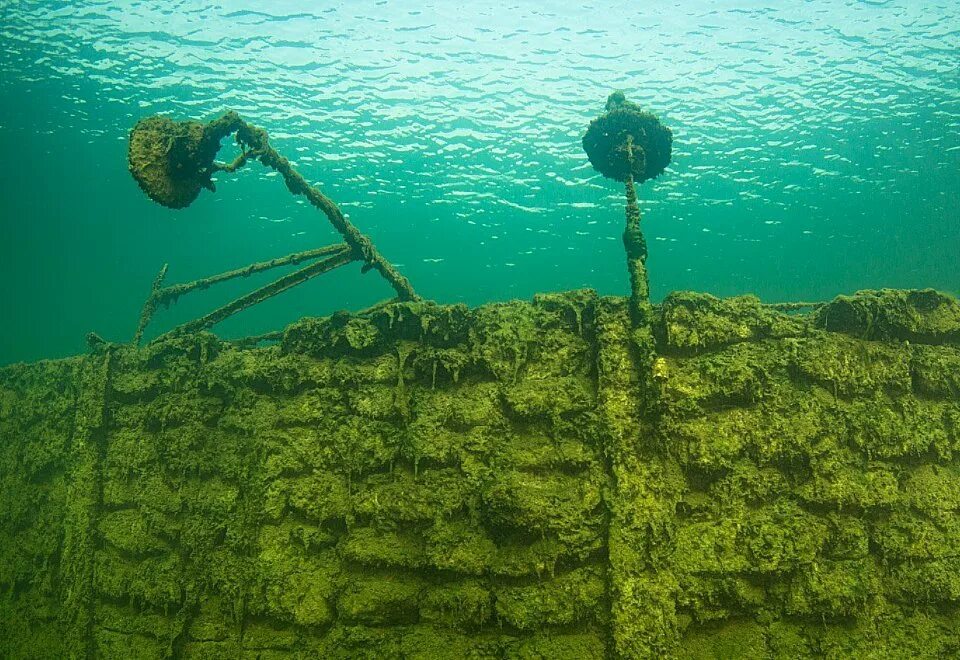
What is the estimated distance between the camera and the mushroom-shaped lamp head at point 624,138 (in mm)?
4391

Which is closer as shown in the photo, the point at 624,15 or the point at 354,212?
the point at 624,15

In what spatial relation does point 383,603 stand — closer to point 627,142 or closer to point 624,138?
point 627,142

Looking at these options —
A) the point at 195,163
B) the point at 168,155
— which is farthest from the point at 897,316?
the point at 168,155

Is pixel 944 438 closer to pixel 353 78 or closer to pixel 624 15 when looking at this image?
pixel 624 15

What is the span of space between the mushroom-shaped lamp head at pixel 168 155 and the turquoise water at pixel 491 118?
40.5ft

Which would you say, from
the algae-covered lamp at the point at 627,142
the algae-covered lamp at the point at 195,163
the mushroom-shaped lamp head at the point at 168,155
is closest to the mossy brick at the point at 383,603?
the algae-covered lamp at the point at 627,142

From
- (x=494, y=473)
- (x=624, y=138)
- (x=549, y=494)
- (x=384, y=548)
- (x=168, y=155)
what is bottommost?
(x=384, y=548)

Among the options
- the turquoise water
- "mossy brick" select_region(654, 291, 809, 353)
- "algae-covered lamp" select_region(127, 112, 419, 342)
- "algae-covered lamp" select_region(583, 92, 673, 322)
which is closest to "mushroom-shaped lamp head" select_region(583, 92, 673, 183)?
"algae-covered lamp" select_region(583, 92, 673, 322)

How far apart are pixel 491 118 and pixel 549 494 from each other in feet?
62.1

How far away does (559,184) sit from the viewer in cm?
2542

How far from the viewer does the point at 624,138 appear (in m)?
4.39

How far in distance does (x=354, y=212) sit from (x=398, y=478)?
93.0 ft

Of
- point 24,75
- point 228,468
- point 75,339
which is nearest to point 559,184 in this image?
point 24,75

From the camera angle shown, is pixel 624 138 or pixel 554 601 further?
pixel 624 138
